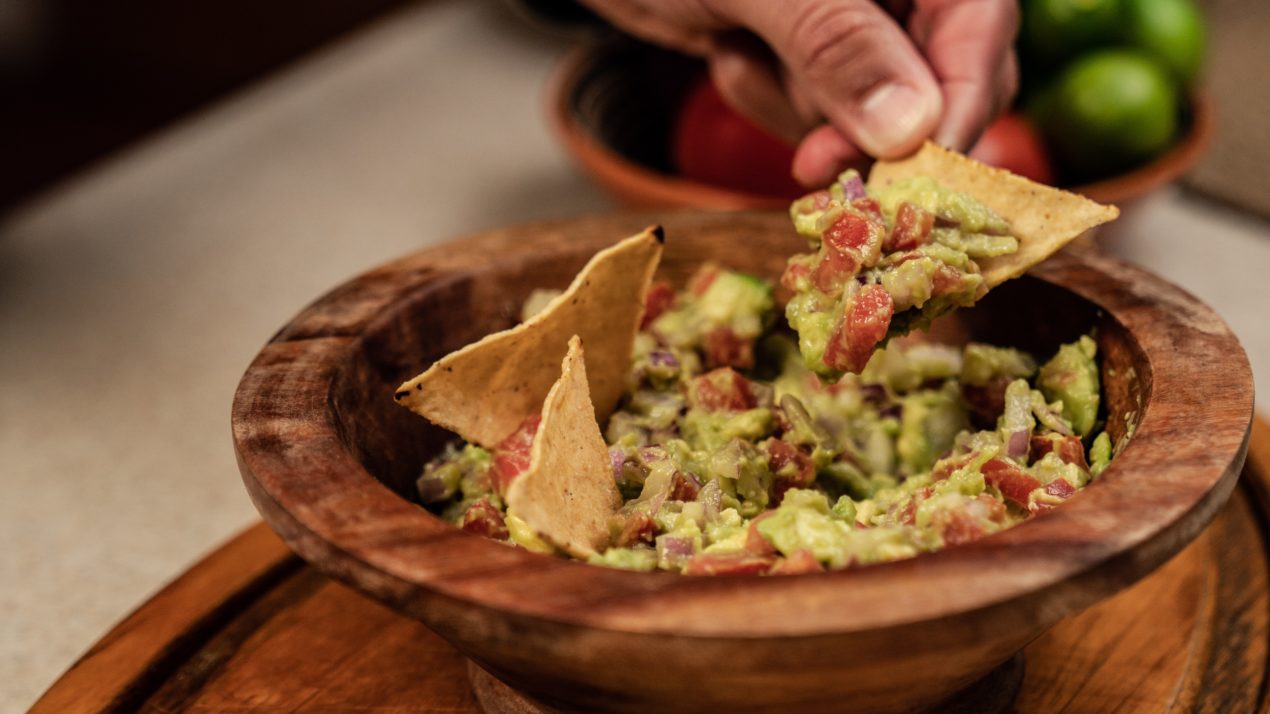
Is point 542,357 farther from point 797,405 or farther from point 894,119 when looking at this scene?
point 894,119

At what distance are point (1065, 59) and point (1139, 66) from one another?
7.2 inches

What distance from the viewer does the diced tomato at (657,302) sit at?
1.55 meters

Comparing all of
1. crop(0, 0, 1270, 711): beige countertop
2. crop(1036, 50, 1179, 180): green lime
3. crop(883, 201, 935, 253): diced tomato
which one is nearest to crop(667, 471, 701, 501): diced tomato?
crop(883, 201, 935, 253): diced tomato

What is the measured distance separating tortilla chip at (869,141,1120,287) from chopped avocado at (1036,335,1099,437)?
0.12 metres

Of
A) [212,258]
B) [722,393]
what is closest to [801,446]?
[722,393]

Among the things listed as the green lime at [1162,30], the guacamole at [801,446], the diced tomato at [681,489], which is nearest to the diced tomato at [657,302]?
the guacamole at [801,446]

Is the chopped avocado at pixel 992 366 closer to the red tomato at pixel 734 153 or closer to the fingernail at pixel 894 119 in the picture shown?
the fingernail at pixel 894 119

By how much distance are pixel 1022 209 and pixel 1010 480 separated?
316 mm

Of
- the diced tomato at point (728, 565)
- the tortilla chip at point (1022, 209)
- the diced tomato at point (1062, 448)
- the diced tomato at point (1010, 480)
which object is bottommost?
the diced tomato at point (1062, 448)

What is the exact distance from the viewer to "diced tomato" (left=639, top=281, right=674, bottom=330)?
1.55 meters

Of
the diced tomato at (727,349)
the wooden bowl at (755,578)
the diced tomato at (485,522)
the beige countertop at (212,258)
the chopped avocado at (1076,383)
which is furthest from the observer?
the beige countertop at (212,258)

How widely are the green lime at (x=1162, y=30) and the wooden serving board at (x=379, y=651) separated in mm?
1267

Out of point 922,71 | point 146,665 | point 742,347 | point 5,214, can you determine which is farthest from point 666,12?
point 5,214

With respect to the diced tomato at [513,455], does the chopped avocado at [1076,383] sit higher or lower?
lower
